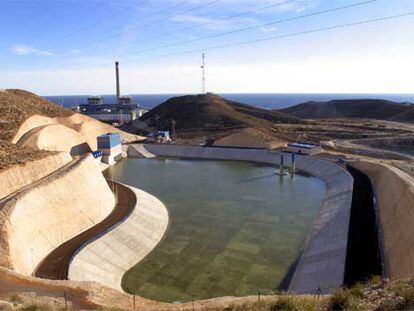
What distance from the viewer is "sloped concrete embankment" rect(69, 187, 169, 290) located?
934 inches

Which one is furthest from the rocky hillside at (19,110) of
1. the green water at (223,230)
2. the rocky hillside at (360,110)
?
the rocky hillside at (360,110)

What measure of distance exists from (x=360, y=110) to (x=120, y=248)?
131312 millimetres

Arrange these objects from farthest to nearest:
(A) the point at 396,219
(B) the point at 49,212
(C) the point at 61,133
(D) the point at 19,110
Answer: (C) the point at 61,133 → (D) the point at 19,110 → (B) the point at 49,212 → (A) the point at 396,219

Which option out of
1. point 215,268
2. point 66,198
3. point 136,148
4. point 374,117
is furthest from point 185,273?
point 374,117

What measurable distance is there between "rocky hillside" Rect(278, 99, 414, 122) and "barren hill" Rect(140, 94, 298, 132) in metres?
37.3

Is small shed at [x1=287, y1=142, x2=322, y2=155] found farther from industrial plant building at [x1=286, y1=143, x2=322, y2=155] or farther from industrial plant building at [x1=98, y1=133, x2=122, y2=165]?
industrial plant building at [x1=98, y1=133, x2=122, y2=165]

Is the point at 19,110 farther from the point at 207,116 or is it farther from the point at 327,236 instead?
the point at 207,116

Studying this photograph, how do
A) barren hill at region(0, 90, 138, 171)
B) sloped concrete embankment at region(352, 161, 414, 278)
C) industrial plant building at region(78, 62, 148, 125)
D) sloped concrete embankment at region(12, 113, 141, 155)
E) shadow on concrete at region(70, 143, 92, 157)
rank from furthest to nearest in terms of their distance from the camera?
industrial plant building at region(78, 62, 148, 125) → shadow on concrete at region(70, 143, 92, 157) → sloped concrete embankment at region(12, 113, 141, 155) → barren hill at region(0, 90, 138, 171) → sloped concrete embankment at region(352, 161, 414, 278)

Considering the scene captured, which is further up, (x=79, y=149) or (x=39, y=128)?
(x=39, y=128)

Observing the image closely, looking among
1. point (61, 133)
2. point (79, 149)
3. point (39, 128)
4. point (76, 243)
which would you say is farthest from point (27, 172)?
point (79, 149)

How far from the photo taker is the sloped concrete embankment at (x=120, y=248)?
2372cm

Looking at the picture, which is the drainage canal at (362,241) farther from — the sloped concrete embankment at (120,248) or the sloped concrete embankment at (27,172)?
the sloped concrete embankment at (27,172)

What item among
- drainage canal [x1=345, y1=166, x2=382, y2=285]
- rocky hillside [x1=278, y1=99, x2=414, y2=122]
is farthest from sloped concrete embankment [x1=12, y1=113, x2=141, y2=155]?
rocky hillside [x1=278, y1=99, x2=414, y2=122]

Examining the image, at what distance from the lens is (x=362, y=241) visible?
2703cm
